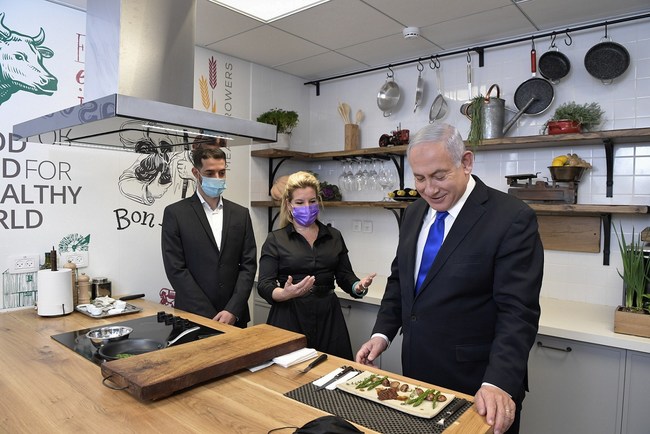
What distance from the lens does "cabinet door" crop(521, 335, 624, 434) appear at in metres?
2.07

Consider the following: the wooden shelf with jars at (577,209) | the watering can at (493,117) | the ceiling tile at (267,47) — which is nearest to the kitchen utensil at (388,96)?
the wooden shelf with jars at (577,209)

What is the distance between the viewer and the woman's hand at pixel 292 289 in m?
2.11

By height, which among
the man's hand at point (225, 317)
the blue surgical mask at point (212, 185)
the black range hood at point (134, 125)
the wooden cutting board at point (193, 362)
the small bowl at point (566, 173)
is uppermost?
the black range hood at point (134, 125)

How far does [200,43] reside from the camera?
319 cm

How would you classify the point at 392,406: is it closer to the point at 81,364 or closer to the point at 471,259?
the point at 471,259

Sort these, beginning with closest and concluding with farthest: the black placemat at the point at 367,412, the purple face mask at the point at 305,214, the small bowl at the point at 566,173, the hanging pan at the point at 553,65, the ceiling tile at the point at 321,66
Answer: the black placemat at the point at 367,412 < the purple face mask at the point at 305,214 < the small bowl at the point at 566,173 < the hanging pan at the point at 553,65 < the ceiling tile at the point at 321,66

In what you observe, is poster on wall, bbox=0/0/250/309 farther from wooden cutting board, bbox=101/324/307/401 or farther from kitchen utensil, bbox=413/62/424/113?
kitchen utensil, bbox=413/62/424/113

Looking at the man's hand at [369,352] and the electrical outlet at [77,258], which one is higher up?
the electrical outlet at [77,258]

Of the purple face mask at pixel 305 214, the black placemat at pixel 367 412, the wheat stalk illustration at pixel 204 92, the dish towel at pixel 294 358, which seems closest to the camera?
the black placemat at pixel 367 412

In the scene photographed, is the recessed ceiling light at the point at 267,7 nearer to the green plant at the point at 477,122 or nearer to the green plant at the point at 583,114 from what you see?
the green plant at the point at 477,122

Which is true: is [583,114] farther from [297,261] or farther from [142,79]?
[142,79]

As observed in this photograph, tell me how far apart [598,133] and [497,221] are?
1.37m

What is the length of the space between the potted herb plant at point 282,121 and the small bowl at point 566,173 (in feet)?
6.27

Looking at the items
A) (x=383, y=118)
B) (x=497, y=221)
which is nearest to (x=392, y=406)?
(x=497, y=221)
